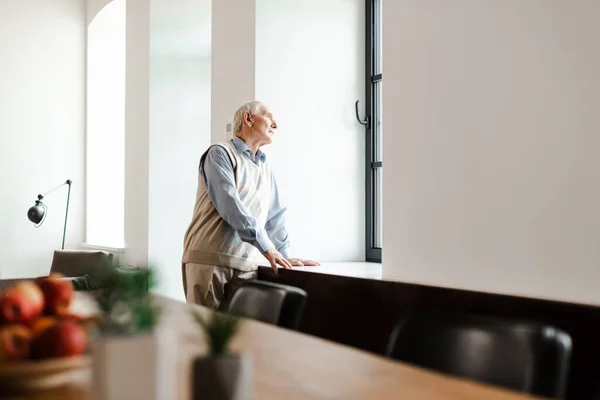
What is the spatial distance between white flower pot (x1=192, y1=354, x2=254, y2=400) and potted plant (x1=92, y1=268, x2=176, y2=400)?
0.04 meters

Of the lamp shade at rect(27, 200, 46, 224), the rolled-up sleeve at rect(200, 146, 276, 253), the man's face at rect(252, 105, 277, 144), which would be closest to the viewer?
the rolled-up sleeve at rect(200, 146, 276, 253)

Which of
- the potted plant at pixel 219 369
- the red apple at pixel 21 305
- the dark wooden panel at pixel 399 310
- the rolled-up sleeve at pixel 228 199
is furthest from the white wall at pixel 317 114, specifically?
the potted plant at pixel 219 369

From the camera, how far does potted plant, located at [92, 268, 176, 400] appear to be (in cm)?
85

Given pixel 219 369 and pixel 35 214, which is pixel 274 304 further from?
pixel 35 214

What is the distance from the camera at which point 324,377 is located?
124 cm

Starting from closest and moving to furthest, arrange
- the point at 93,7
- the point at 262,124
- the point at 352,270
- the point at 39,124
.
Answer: the point at 262,124 < the point at 352,270 < the point at 39,124 < the point at 93,7

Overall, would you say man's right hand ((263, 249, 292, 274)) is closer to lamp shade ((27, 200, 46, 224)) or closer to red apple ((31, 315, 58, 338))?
red apple ((31, 315, 58, 338))

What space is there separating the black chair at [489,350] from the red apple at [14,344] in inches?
32.6

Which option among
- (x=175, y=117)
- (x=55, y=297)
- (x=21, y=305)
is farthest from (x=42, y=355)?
(x=175, y=117)

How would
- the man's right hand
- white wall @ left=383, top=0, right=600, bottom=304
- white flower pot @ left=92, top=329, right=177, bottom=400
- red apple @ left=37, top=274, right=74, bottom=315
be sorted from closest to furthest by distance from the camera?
white flower pot @ left=92, top=329, right=177, bottom=400
red apple @ left=37, top=274, right=74, bottom=315
white wall @ left=383, top=0, right=600, bottom=304
the man's right hand

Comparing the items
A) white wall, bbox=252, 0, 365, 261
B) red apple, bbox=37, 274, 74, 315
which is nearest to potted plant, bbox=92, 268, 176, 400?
red apple, bbox=37, 274, 74, 315

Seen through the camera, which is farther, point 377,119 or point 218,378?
point 377,119

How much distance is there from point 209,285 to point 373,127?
1.71 meters

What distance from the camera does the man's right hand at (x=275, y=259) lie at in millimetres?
3379
